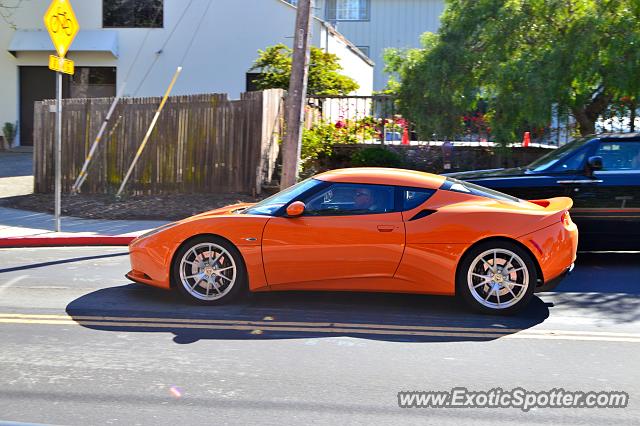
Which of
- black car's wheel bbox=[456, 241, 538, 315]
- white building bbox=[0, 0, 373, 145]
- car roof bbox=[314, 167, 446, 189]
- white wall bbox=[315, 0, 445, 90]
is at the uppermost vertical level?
white wall bbox=[315, 0, 445, 90]

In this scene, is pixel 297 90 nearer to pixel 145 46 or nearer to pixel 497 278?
pixel 497 278

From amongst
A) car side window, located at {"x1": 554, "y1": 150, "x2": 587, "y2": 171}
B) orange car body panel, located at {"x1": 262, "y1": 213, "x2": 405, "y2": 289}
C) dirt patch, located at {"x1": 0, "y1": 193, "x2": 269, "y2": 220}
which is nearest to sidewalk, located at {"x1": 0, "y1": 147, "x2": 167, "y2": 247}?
dirt patch, located at {"x1": 0, "y1": 193, "x2": 269, "y2": 220}

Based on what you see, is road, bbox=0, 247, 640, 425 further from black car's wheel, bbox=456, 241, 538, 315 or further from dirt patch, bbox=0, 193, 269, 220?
dirt patch, bbox=0, 193, 269, 220

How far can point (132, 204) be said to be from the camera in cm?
1465

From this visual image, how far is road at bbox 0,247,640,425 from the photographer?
4.75 meters

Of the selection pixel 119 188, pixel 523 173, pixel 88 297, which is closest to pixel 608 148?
pixel 523 173

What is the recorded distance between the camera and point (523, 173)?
32.2ft

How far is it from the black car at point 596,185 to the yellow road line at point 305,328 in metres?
3.01

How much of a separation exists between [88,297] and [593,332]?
188 inches

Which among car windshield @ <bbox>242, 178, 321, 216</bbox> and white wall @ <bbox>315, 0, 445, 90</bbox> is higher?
white wall @ <bbox>315, 0, 445, 90</bbox>

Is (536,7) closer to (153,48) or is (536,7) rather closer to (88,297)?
(88,297)

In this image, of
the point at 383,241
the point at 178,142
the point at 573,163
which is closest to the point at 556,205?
the point at 383,241

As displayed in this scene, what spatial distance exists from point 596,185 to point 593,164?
0.26 meters

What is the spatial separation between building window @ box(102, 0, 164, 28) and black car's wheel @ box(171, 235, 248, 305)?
18242mm
